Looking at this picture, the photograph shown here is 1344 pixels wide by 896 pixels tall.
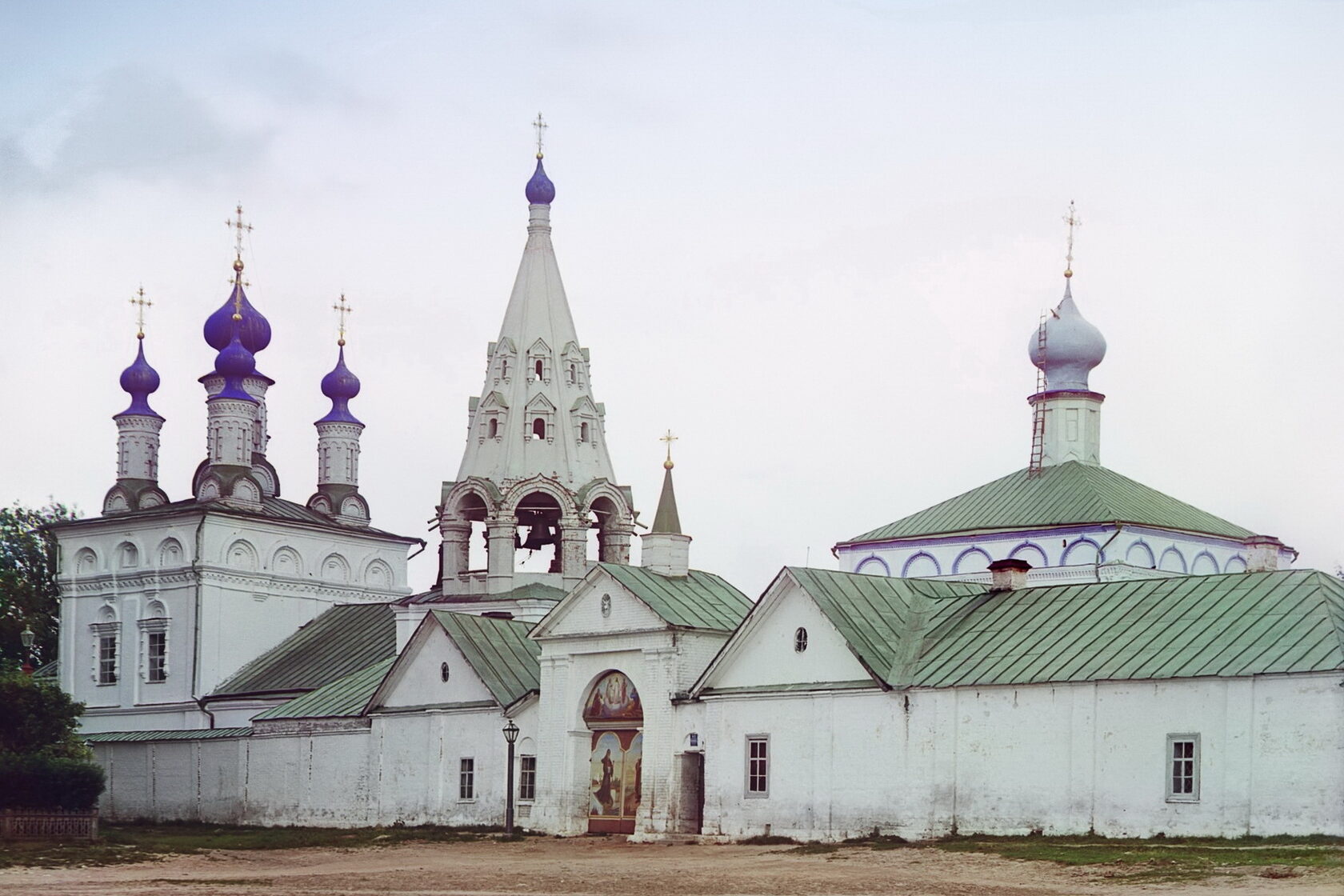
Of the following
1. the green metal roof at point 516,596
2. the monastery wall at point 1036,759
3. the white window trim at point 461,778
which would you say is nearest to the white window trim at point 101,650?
the green metal roof at point 516,596

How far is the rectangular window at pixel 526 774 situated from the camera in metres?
37.5

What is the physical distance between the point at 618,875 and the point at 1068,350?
23.5 m

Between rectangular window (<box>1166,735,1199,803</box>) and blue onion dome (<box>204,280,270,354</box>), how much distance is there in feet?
101

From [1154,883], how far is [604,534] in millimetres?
23852

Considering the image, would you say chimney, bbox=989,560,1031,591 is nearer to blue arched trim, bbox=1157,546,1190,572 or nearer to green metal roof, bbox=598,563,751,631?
green metal roof, bbox=598,563,751,631

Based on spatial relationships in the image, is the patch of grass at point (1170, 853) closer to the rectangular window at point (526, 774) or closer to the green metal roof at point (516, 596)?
the rectangular window at point (526, 774)

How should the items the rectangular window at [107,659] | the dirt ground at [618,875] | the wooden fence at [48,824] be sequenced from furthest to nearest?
the rectangular window at [107,659] < the wooden fence at [48,824] < the dirt ground at [618,875]

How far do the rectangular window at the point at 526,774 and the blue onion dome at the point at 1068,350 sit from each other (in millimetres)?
15689

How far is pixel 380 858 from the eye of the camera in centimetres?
3117

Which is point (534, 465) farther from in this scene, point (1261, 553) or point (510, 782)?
point (1261, 553)

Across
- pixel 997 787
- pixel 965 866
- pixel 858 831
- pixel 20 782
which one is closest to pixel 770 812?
pixel 858 831

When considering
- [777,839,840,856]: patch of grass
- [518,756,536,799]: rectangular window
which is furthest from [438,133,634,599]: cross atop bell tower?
[777,839,840,856]: patch of grass

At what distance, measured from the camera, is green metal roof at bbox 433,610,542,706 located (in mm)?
38219

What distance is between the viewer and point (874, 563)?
46.4m
